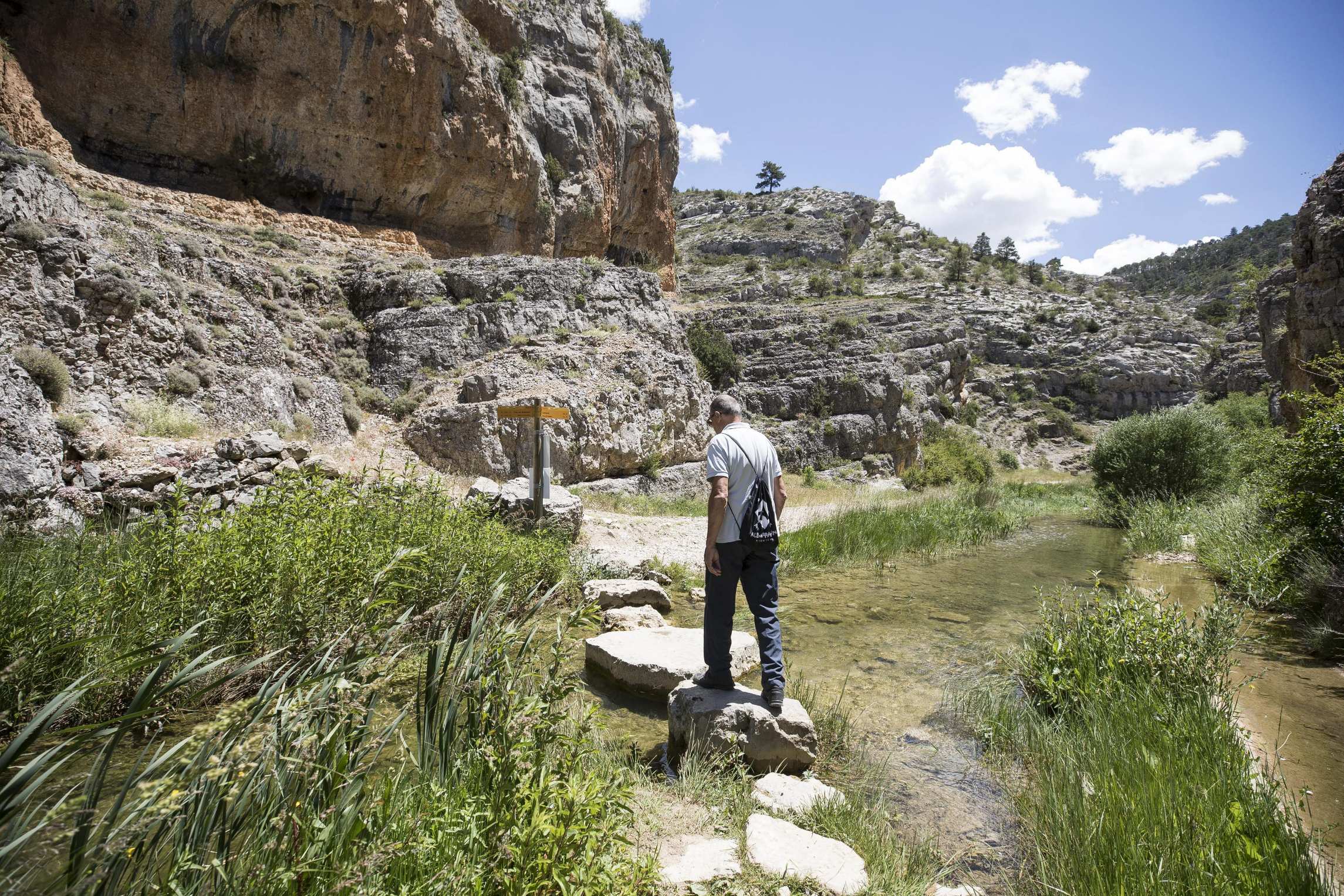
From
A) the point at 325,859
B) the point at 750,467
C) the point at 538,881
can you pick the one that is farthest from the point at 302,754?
the point at 750,467

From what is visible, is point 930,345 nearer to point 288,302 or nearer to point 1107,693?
point 288,302

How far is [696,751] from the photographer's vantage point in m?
3.83

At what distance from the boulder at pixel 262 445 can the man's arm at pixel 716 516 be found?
8152mm

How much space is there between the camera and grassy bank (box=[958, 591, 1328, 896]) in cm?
236

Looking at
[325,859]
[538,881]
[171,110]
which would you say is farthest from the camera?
[171,110]

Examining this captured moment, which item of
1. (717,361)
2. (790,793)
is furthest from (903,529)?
(717,361)

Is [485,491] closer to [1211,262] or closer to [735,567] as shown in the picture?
[735,567]

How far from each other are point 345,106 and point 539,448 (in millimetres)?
18502

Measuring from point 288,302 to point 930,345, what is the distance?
3383 centimetres

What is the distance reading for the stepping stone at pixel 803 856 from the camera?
8.61ft

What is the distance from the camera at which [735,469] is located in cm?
420

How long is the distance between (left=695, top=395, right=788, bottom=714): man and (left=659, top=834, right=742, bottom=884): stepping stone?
1.27 m

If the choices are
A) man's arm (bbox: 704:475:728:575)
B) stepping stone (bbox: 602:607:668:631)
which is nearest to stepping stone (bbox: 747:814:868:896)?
man's arm (bbox: 704:475:728:575)

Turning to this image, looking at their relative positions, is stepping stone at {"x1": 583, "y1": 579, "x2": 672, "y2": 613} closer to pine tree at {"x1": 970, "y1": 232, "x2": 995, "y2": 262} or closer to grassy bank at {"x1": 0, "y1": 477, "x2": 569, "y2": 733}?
grassy bank at {"x1": 0, "y1": 477, "x2": 569, "y2": 733}
